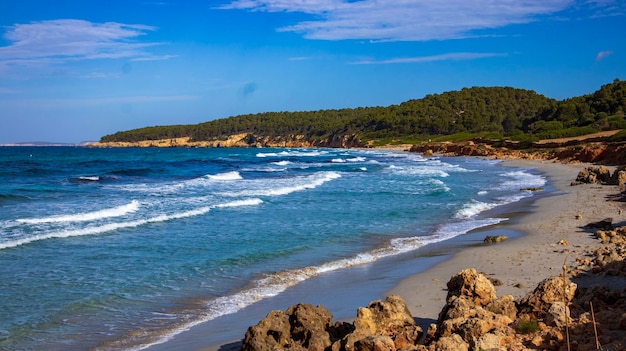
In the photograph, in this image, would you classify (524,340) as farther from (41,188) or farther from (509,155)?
(509,155)

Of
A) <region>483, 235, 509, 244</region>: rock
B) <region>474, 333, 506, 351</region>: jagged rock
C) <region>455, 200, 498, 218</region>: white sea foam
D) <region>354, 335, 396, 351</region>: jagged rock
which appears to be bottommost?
<region>455, 200, 498, 218</region>: white sea foam

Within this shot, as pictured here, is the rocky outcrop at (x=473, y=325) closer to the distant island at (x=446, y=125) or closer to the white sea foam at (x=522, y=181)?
the white sea foam at (x=522, y=181)

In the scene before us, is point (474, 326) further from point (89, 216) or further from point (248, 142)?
point (248, 142)

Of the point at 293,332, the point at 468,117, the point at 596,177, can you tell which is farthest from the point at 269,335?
the point at 468,117

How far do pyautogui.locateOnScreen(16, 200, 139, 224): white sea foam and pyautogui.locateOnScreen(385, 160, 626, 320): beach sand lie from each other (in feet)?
40.9

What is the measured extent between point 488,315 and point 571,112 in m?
79.7

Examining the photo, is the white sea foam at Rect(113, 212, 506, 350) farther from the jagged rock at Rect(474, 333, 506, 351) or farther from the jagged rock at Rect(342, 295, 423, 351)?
the jagged rock at Rect(474, 333, 506, 351)

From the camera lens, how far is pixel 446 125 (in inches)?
4870

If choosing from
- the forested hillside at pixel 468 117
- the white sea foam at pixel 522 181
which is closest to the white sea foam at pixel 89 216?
the white sea foam at pixel 522 181

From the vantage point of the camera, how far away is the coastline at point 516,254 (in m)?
9.66

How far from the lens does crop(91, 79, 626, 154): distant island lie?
71.9m

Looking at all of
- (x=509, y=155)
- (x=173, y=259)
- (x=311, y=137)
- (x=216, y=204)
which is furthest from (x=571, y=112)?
(x=311, y=137)

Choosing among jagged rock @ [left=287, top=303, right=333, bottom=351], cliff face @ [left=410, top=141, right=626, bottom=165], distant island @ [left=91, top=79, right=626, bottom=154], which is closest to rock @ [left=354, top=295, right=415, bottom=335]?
jagged rock @ [left=287, top=303, right=333, bottom=351]

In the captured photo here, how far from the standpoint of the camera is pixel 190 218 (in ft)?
65.3
